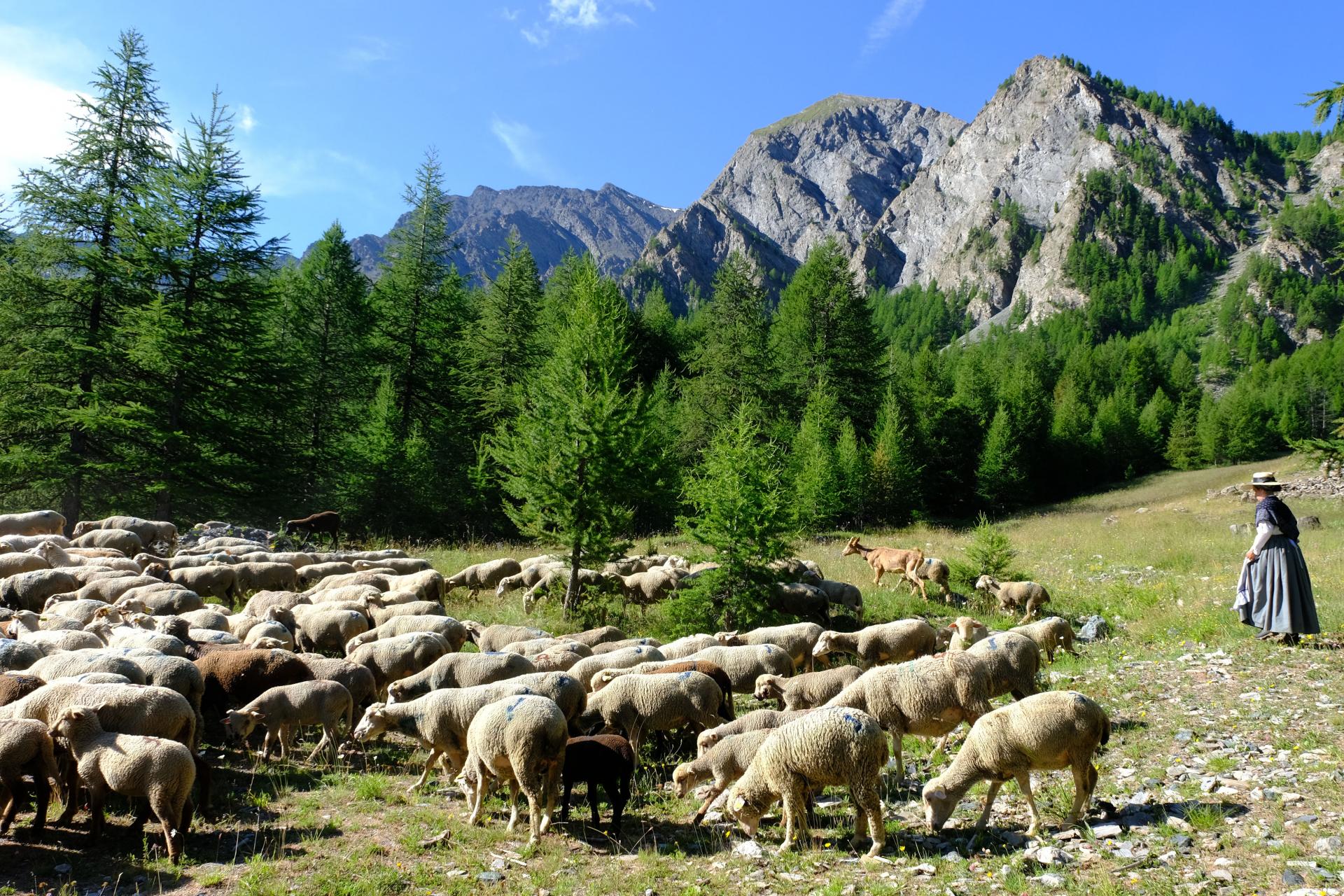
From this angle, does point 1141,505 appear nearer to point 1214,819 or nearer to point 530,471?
point 530,471

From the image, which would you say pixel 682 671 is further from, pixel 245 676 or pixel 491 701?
pixel 245 676

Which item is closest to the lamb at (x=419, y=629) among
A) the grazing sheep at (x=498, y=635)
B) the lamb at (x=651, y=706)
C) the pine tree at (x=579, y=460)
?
the grazing sheep at (x=498, y=635)

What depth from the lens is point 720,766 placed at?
781cm

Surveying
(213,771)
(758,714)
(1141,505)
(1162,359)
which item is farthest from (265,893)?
(1162,359)

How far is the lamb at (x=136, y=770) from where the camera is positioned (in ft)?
21.8

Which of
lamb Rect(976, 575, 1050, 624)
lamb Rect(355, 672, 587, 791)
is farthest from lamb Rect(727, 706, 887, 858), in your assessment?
lamb Rect(976, 575, 1050, 624)

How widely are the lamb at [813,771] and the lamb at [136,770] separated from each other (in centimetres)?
498

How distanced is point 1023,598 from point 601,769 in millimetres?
13818

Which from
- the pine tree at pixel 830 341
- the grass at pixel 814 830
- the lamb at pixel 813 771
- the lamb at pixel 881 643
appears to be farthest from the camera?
the pine tree at pixel 830 341

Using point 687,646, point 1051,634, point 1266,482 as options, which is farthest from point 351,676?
point 1266,482

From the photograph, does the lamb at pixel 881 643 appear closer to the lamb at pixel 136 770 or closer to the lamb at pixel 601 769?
the lamb at pixel 601 769

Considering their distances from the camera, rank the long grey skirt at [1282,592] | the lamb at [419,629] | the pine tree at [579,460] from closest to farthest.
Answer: the long grey skirt at [1282,592] → the lamb at [419,629] → the pine tree at [579,460]

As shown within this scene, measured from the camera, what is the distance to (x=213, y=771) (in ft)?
28.9

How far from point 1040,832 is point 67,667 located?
10.9m
